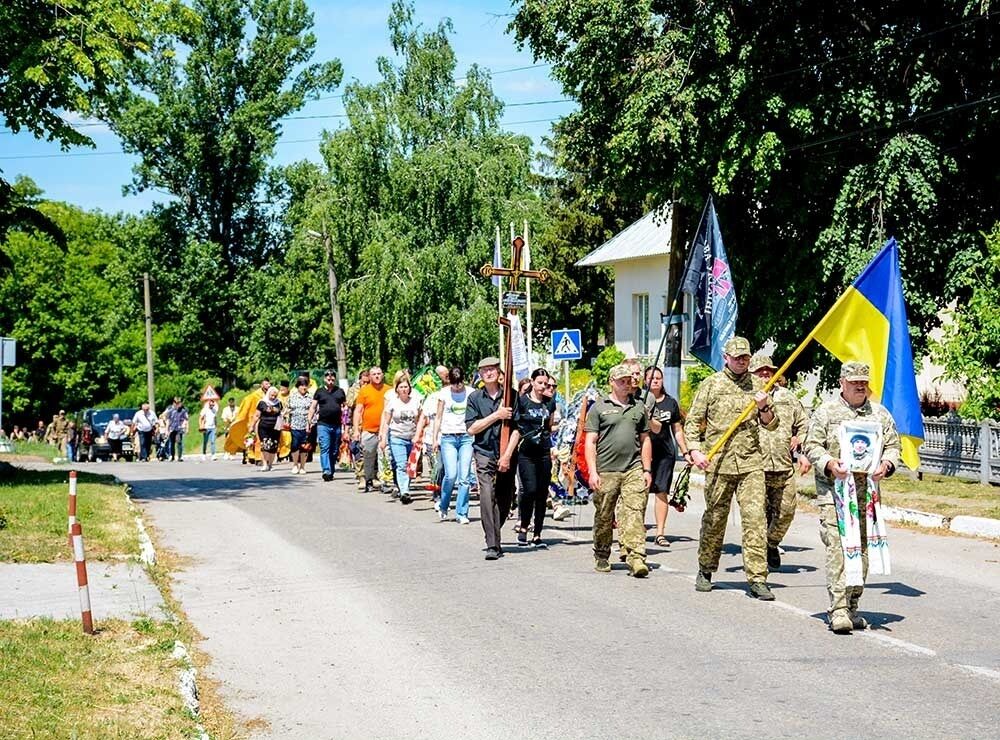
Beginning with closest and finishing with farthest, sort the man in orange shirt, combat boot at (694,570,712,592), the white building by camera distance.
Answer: combat boot at (694,570,712,592), the man in orange shirt, the white building

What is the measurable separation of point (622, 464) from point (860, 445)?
3.06m

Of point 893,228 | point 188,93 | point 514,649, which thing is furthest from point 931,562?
point 188,93

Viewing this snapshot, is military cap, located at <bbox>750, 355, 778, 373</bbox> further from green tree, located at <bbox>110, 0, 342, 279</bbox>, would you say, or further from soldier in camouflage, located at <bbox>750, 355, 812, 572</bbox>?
green tree, located at <bbox>110, 0, 342, 279</bbox>

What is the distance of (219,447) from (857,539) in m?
49.1

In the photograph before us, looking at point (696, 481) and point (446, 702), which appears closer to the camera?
point (446, 702)

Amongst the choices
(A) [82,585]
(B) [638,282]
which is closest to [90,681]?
(A) [82,585]

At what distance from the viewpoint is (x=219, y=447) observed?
56438 millimetres

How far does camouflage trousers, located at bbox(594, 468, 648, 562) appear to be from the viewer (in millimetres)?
12188

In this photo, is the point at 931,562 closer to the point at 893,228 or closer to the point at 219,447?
the point at 893,228

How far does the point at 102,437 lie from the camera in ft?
150

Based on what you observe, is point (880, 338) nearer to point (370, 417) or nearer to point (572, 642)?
point (572, 642)

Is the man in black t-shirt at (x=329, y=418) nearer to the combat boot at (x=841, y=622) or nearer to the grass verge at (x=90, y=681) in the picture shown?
the grass verge at (x=90, y=681)

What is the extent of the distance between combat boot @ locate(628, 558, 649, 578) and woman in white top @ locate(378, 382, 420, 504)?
8241 millimetres

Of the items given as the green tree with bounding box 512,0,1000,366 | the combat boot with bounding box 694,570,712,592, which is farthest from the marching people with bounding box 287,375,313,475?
the combat boot with bounding box 694,570,712,592
